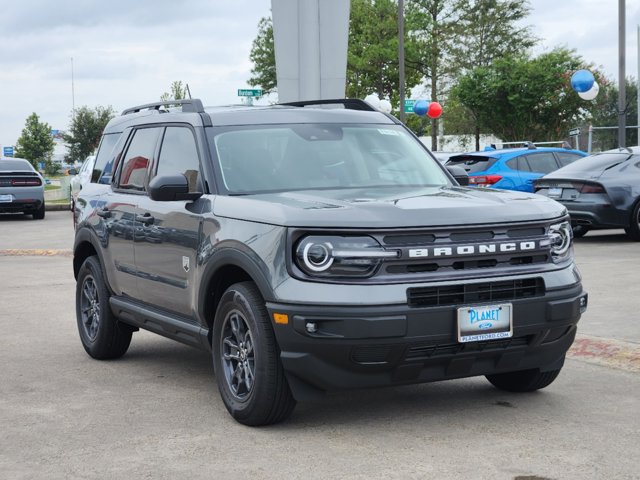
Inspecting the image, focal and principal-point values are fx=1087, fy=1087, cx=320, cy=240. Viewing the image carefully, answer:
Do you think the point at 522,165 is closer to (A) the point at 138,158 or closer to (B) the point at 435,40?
(A) the point at 138,158

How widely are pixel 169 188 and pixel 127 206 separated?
1262 mm

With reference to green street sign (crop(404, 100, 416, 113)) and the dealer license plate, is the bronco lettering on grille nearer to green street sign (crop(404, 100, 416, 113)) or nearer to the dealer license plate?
the dealer license plate

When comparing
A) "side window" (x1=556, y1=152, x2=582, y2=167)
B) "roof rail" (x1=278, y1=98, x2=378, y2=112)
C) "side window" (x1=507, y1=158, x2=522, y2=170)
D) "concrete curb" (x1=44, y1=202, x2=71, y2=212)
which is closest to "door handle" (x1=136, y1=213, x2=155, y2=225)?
"roof rail" (x1=278, y1=98, x2=378, y2=112)

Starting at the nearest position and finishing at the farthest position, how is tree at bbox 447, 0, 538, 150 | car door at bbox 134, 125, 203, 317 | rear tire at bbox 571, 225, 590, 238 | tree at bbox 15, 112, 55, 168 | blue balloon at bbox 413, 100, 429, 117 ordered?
car door at bbox 134, 125, 203, 317
rear tire at bbox 571, 225, 590, 238
blue balloon at bbox 413, 100, 429, 117
tree at bbox 447, 0, 538, 150
tree at bbox 15, 112, 55, 168

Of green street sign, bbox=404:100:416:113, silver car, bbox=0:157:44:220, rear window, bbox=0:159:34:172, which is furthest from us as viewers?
green street sign, bbox=404:100:416:113

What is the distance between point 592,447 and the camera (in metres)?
5.21

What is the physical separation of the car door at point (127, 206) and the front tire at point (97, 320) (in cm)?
25

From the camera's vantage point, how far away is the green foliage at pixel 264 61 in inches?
3433

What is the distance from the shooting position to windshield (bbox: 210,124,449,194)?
6.49 meters

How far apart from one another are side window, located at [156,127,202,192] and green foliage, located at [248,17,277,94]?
7971 centimetres

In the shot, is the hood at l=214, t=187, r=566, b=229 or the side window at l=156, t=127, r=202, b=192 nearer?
the hood at l=214, t=187, r=566, b=229

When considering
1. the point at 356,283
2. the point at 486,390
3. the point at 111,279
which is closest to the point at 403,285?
the point at 356,283

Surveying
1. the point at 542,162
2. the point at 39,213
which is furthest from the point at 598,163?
the point at 39,213

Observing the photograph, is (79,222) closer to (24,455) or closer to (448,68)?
(24,455)
